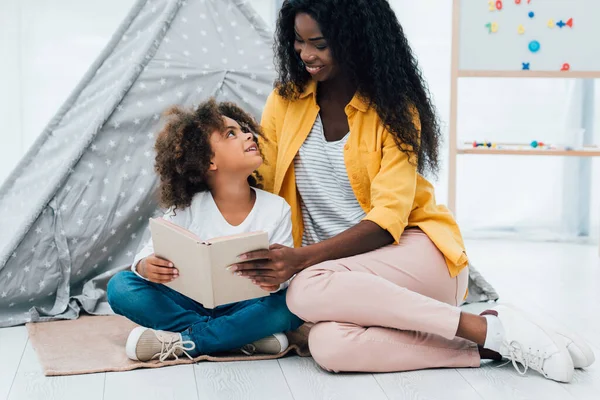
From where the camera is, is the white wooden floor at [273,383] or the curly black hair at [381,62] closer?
A: the white wooden floor at [273,383]

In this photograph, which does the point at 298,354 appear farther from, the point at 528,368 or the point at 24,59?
the point at 24,59

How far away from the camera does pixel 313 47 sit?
5.82ft

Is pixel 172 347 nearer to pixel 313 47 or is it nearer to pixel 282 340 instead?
pixel 282 340

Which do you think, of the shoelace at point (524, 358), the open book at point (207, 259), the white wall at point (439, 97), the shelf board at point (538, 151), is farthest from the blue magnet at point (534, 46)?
the open book at point (207, 259)

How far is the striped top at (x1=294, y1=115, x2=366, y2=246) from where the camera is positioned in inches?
72.9

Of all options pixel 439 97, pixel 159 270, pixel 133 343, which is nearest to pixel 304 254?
pixel 159 270

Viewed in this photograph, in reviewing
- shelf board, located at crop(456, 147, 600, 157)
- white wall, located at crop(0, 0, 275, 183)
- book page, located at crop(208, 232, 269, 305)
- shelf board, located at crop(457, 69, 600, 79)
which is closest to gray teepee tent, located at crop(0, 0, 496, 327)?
book page, located at crop(208, 232, 269, 305)

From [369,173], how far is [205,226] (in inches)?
14.8

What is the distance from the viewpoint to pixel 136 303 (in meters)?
1.76

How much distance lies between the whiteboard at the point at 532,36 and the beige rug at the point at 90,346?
1473 mm

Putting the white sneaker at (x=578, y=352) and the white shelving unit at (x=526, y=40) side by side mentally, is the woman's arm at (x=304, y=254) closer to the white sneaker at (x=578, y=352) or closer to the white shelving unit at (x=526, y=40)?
the white sneaker at (x=578, y=352)

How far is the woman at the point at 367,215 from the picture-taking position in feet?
5.34

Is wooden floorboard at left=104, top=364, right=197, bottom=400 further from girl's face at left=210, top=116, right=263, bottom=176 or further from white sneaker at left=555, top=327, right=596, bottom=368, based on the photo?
white sneaker at left=555, top=327, right=596, bottom=368

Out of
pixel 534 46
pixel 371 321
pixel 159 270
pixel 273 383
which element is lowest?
pixel 273 383
